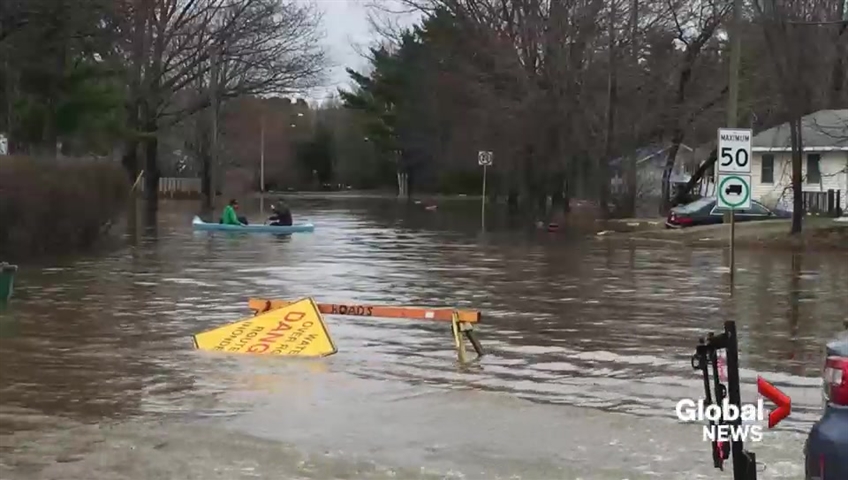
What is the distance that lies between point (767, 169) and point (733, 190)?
3497 cm

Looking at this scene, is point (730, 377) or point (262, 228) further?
point (262, 228)

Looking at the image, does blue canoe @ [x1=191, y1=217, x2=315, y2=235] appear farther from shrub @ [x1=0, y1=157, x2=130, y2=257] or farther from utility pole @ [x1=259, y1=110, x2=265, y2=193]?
utility pole @ [x1=259, y1=110, x2=265, y2=193]

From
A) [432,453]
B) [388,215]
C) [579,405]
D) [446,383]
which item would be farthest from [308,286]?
[388,215]

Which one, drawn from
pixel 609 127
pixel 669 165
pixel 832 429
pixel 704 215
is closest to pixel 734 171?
pixel 832 429

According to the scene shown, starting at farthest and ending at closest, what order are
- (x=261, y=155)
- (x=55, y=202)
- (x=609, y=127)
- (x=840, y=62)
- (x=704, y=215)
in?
(x=261, y=155) < (x=840, y=62) < (x=609, y=127) < (x=704, y=215) < (x=55, y=202)

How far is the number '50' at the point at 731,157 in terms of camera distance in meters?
19.1

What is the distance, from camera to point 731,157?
19156 mm

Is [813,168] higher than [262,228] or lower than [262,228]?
higher

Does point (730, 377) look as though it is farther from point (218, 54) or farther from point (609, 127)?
point (218, 54)

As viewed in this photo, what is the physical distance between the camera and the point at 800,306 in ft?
60.2

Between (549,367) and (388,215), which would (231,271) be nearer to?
(549,367)

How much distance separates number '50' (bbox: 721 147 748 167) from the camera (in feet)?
62.7

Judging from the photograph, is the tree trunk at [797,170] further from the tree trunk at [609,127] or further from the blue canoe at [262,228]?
the blue canoe at [262,228]

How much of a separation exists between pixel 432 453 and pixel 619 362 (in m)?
4.61
